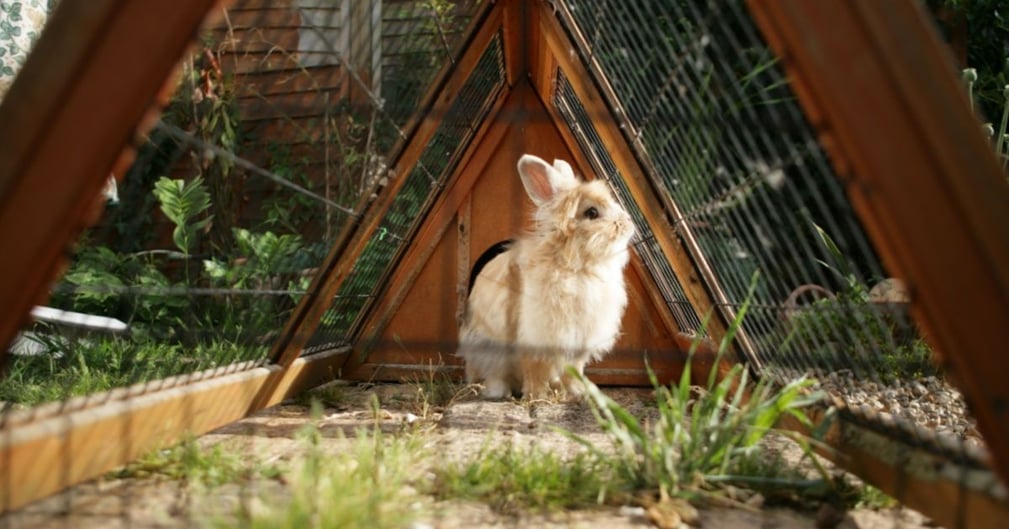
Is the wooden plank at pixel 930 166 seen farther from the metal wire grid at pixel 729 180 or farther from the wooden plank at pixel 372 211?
the wooden plank at pixel 372 211

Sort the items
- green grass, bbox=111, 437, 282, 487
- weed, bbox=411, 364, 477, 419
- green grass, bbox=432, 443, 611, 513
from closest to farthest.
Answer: green grass, bbox=432, 443, 611, 513
green grass, bbox=111, 437, 282, 487
weed, bbox=411, 364, 477, 419

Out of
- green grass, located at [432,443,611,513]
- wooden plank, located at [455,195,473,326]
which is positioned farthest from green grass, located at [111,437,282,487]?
wooden plank, located at [455,195,473,326]

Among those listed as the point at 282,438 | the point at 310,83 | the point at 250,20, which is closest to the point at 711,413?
the point at 282,438

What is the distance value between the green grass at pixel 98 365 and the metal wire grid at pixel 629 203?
5.85 feet

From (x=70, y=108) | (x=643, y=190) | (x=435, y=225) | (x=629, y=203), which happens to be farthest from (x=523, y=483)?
(x=435, y=225)

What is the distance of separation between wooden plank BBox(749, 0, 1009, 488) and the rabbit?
2.24 meters

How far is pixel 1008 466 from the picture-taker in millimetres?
994

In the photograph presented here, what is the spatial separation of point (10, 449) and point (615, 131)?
6.20ft

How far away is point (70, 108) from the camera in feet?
3.38

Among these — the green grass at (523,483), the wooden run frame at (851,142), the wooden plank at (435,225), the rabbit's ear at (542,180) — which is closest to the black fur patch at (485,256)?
the wooden plank at (435,225)

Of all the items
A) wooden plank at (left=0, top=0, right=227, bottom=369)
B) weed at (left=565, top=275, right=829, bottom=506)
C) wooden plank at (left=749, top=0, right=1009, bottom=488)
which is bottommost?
weed at (left=565, top=275, right=829, bottom=506)

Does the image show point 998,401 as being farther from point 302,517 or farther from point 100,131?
point 100,131

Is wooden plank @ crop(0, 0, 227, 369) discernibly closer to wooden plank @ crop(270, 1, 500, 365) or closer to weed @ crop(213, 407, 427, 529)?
weed @ crop(213, 407, 427, 529)

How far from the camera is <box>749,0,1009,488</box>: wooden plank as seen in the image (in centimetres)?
99
